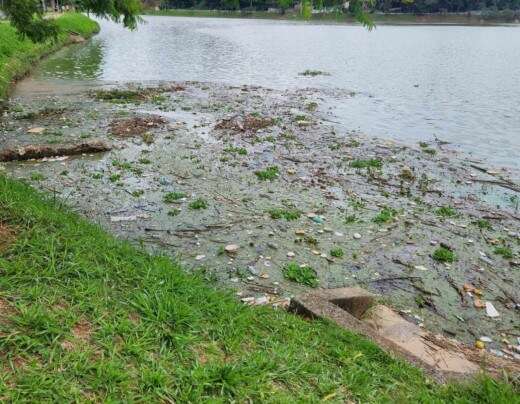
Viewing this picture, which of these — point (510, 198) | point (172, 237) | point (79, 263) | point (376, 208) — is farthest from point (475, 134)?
point (79, 263)

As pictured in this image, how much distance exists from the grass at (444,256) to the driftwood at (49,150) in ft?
27.3

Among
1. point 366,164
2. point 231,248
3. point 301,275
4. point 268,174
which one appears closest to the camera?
point 301,275

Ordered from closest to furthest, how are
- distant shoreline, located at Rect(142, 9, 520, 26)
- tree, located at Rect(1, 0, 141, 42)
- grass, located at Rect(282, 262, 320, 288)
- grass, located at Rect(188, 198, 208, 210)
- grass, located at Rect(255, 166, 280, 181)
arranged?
grass, located at Rect(282, 262, 320, 288), grass, located at Rect(188, 198, 208, 210), tree, located at Rect(1, 0, 141, 42), grass, located at Rect(255, 166, 280, 181), distant shoreline, located at Rect(142, 9, 520, 26)

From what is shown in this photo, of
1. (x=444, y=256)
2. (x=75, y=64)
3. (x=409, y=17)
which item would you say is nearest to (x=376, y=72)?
Result: (x=75, y=64)

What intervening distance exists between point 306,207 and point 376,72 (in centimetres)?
2255

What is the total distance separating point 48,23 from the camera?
11758 millimetres

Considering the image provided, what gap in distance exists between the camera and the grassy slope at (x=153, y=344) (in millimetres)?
3318

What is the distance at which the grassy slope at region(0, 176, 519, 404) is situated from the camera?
3.32 meters

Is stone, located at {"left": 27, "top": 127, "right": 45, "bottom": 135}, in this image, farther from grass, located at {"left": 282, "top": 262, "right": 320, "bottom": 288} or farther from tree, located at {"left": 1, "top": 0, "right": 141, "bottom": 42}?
grass, located at {"left": 282, "top": 262, "right": 320, "bottom": 288}

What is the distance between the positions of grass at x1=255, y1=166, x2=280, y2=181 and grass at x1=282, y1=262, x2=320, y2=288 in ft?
12.7

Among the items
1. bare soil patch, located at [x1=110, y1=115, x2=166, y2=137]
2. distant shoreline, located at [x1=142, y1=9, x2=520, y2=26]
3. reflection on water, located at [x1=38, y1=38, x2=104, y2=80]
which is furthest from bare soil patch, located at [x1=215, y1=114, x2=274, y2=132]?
distant shoreline, located at [x1=142, y1=9, x2=520, y2=26]

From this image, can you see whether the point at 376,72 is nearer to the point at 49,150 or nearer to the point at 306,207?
the point at 306,207

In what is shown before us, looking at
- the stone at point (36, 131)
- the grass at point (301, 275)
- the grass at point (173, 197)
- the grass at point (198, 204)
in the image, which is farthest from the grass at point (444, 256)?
the stone at point (36, 131)

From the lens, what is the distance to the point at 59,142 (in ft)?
40.2
